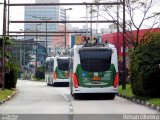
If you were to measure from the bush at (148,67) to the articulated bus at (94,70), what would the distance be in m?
1.69

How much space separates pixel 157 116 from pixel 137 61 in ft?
33.2

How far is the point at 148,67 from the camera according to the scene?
26.9 meters

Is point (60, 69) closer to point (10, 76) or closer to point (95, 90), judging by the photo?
point (10, 76)

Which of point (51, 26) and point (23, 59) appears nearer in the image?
point (51, 26)

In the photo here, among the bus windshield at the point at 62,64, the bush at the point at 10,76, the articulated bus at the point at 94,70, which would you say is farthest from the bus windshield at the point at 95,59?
the bus windshield at the point at 62,64

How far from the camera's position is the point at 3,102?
27.2 metres

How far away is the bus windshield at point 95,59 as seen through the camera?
96.8ft

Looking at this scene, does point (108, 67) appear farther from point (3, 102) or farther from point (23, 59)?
point (23, 59)

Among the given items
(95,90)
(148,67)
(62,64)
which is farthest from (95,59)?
(62,64)

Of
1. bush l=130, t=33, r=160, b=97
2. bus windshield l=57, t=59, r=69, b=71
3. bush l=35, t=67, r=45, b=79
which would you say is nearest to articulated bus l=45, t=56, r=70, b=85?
bus windshield l=57, t=59, r=69, b=71

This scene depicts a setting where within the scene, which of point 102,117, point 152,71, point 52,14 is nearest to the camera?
point 102,117

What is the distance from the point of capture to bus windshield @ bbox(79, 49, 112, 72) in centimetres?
2952

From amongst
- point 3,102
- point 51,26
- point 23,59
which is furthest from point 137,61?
point 23,59

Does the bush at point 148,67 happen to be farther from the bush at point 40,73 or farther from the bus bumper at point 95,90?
the bush at point 40,73
